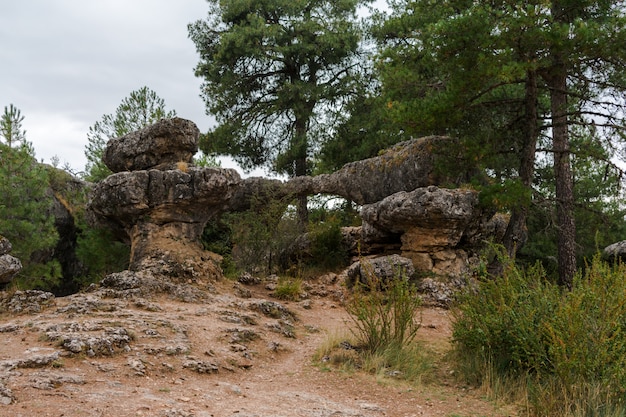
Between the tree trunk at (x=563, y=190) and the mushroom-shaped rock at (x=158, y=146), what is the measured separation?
32.5ft

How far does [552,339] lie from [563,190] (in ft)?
29.9

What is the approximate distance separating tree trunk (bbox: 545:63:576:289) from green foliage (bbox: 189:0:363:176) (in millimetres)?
8919

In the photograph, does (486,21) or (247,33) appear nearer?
(486,21)

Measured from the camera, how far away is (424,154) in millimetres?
15195

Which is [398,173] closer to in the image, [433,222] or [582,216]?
[433,222]

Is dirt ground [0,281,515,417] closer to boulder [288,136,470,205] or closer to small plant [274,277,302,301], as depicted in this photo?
small plant [274,277,302,301]

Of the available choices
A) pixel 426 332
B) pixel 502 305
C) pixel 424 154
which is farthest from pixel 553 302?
pixel 424 154

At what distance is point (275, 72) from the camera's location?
22312mm

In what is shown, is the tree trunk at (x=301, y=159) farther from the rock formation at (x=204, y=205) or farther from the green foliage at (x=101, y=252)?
the green foliage at (x=101, y=252)

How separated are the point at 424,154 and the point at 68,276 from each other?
12.7 metres

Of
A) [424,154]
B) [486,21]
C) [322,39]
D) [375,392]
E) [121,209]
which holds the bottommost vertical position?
[375,392]

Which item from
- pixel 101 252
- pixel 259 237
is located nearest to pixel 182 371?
pixel 259 237

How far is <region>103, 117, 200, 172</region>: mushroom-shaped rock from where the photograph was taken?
1495cm

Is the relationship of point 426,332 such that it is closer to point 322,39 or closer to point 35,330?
point 35,330
